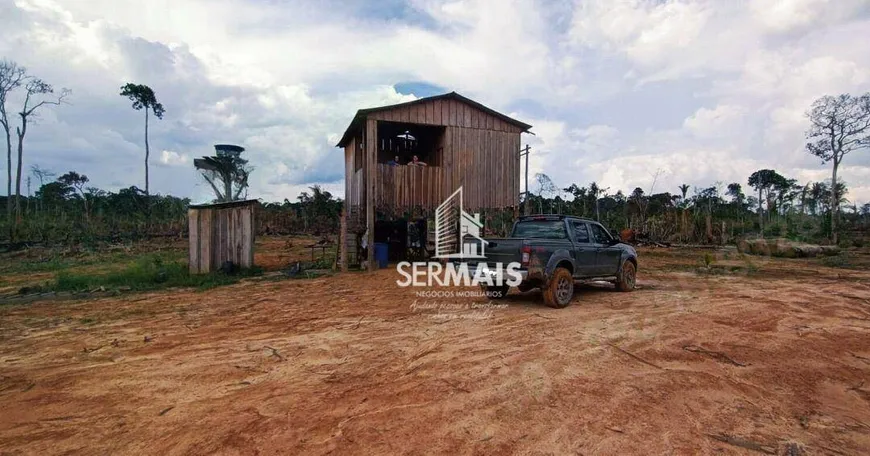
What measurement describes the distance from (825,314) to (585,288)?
441 cm

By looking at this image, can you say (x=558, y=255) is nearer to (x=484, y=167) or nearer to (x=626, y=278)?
(x=626, y=278)

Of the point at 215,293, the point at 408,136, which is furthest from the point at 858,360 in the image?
the point at 408,136

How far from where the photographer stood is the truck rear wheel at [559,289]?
8.00 meters

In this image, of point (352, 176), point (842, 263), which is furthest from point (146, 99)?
point (842, 263)

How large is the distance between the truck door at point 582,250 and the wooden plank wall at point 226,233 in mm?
9670

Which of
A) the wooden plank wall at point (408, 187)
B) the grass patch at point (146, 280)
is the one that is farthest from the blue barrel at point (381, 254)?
the grass patch at point (146, 280)

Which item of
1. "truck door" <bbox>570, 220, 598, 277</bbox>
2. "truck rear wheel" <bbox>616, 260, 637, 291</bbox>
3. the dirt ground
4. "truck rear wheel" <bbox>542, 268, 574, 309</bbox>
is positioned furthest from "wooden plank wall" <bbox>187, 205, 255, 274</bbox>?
"truck rear wheel" <bbox>616, 260, 637, 291</bbox>

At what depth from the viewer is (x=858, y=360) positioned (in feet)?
17.3

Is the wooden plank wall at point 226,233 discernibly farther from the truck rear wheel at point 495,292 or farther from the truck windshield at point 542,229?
the truck windshield at point 542,229

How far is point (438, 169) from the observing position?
15.5 m

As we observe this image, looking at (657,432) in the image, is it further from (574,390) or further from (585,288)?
(585,288)

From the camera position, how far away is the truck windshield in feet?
28.1

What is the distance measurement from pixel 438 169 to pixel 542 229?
7269mm

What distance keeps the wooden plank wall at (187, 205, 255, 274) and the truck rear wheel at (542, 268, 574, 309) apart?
9502mm
